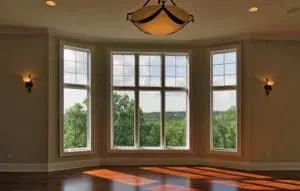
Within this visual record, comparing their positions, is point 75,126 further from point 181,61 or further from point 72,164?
point 181,61

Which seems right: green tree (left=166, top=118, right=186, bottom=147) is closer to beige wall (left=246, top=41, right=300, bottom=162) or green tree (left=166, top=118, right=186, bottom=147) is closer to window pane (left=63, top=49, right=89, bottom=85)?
beige wall (left=246, top=41, right=300, bottom=162)

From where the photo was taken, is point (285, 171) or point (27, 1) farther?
point (285, 171)

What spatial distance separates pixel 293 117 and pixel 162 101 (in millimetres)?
2926

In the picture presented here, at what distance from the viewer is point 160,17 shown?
356 centimetres

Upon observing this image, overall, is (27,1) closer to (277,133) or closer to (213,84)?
(213,84)

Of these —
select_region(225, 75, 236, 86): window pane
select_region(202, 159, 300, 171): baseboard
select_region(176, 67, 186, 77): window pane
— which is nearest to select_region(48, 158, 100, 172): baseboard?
select_region(176, 67, 186, 77): window pane

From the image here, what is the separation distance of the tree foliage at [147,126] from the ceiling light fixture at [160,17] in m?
4.66

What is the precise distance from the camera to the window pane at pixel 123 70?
27.5 ft

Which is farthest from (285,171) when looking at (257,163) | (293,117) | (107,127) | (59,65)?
(59,65)

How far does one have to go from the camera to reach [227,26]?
23.3ft

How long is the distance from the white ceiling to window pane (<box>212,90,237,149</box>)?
1378mm

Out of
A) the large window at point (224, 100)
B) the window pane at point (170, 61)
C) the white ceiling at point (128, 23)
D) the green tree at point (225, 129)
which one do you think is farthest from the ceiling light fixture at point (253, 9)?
the window pane at point (170, 61)

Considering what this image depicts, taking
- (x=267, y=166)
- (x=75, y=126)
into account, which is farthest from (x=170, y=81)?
(x=267, y=166)

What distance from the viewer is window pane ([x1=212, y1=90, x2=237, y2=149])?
313 inches
